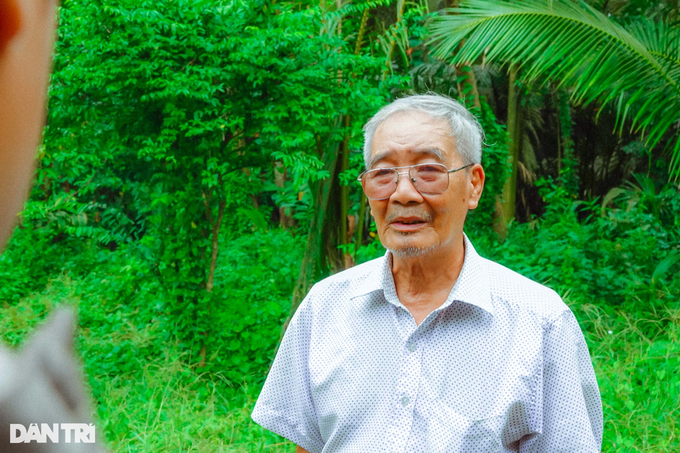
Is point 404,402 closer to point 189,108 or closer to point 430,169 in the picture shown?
point 430,169

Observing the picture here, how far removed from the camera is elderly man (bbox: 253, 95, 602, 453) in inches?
62.6

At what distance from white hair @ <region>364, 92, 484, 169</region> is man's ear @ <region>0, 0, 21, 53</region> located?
165 centimetres

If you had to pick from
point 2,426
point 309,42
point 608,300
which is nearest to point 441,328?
point 2,426

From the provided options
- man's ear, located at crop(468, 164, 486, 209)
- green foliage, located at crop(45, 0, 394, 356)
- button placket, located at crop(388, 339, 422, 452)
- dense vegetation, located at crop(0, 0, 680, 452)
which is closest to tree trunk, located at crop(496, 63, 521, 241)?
dense vegetation, located at crop(0, 0, 680, 452)

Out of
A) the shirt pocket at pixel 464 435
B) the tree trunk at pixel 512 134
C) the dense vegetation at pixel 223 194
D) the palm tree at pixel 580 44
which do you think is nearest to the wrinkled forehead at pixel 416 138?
the shirt pocket at pixel 464 435

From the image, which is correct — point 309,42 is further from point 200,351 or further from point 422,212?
point 422,212

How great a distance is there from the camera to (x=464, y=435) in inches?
61.2

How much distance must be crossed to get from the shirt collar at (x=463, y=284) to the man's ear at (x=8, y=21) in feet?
4.98

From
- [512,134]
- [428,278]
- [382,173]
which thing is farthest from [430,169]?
[512,134]

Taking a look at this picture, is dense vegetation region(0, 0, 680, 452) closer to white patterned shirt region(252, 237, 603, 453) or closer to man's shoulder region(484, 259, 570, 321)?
white patterned shirt region(252, 237, 603, 453)

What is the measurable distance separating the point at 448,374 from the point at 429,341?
0.31ft

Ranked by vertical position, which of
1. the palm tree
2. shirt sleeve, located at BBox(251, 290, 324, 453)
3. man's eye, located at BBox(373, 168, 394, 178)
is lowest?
shirt sleeve, located at BBox(251, 290, 324, 453)

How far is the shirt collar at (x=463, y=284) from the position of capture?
169 centimetres

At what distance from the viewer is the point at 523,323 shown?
1.65 m
